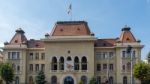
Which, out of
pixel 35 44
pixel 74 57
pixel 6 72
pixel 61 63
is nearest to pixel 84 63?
pixel 74 57

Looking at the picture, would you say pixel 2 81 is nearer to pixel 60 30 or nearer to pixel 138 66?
pixel 60 30

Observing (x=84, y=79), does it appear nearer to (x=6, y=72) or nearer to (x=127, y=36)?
(x=127, y=36)

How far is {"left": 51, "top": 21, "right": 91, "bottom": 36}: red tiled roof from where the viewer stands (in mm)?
93562

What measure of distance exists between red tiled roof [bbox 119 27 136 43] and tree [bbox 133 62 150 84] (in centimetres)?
1025

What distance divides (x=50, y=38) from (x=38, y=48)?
5186 mm

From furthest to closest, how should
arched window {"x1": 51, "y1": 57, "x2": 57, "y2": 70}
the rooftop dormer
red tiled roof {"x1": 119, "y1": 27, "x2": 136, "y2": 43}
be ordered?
the rooftop dormer → arched window {"x1": 51, "y1": 57, "x2": 57, "y2": 70} → red tiled roof {"x1": 119, "y1": 27, "x2": 136, "y2": 43}

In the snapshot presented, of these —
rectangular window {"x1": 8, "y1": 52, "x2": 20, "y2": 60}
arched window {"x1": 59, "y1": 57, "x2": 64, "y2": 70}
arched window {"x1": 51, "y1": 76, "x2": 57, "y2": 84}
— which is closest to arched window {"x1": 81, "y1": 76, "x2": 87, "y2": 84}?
arched window {"x1": 59, "y1": 57, "x2": 64, "y2": 70}

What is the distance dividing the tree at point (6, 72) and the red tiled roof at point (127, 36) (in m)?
27.1

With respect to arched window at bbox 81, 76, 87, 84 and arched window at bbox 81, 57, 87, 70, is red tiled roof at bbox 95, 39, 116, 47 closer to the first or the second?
arched window at bbox 81, 57, 87, 70

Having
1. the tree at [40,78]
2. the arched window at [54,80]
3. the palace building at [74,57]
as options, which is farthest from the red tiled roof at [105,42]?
the tree at [40,78]

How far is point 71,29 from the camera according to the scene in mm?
95062

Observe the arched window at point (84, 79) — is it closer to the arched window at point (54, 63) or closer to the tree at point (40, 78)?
the arched window at point (54, 63)

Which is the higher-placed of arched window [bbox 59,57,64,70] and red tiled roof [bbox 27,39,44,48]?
red tiled roof [bbox 27,39,44,48]

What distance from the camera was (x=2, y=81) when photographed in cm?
9156
